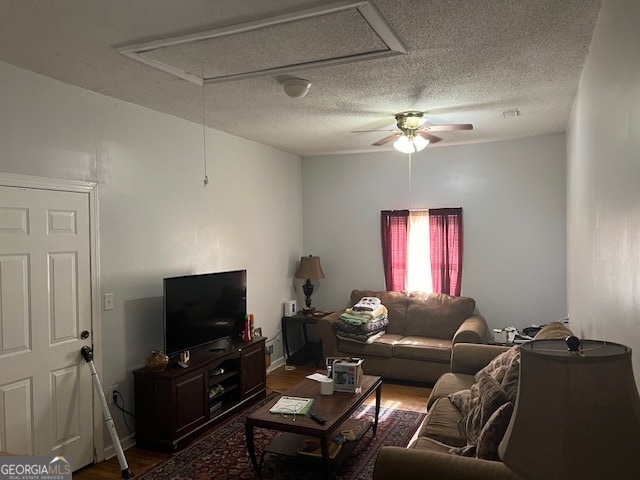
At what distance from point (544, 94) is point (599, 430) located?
3227 millimetres

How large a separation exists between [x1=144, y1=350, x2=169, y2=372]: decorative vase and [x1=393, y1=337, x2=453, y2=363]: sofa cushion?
2.41 meters

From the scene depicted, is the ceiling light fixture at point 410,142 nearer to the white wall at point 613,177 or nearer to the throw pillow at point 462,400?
the white wall at point 613,177

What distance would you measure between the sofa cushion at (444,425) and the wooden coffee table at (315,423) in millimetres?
531

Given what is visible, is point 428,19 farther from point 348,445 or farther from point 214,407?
point 214,407

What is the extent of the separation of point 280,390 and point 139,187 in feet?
8.21

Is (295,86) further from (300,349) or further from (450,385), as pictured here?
(300,349)

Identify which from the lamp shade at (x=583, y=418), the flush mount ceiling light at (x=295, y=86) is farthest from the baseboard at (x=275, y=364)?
the lamp shade at (x=583, y=418)

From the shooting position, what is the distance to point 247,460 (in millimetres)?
3396

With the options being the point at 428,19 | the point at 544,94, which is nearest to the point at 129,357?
the point at 428,19

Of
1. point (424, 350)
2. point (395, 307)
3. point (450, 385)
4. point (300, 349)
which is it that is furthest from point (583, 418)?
point (300, 349)

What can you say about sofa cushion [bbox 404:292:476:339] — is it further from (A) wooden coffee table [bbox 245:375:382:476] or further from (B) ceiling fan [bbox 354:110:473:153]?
(B) ceiling fan [bbox 354:110:473:153]

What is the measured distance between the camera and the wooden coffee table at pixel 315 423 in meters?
2.92

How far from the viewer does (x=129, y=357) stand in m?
3.70

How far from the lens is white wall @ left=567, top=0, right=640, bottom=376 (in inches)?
56.6
